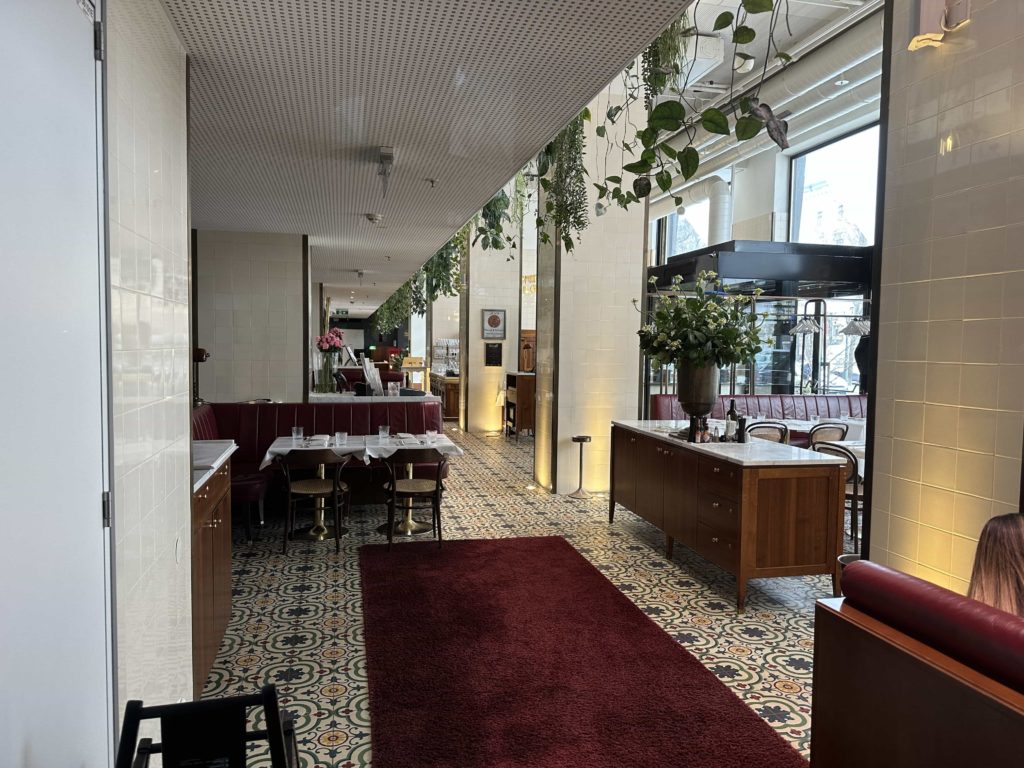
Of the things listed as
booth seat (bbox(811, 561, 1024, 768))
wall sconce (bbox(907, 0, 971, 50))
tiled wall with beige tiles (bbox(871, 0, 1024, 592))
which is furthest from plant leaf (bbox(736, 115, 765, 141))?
booth seat (bbox(811, 561, 1024, 768))

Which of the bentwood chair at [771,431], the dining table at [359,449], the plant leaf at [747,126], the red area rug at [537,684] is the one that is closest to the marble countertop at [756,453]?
the red area rug at [537,684]

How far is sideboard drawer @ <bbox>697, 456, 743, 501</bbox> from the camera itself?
4434 mm

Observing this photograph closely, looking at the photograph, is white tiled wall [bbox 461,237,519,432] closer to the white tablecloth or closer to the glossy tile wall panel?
the glossy tile wall panel

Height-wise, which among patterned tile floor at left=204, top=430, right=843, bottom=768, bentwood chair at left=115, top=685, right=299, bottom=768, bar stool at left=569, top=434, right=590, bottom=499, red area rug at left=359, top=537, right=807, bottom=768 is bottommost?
patterned tile floor at left=204, top=430, right=843, bottom=768

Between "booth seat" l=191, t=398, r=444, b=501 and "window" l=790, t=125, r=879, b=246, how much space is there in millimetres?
7294

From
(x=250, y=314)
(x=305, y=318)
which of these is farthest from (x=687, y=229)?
(x=250, y=314)

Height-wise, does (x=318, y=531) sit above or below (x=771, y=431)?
below

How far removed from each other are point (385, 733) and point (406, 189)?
12.7 feet

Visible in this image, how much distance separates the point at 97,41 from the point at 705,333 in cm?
440

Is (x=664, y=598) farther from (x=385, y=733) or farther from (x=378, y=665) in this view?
(x=385, y=733)

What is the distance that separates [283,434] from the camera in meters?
7.06

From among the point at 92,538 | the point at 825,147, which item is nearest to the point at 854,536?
the point at 92,538

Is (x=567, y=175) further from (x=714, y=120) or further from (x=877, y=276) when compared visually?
(x=714, y=120)

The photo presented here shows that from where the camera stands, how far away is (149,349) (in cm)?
215
